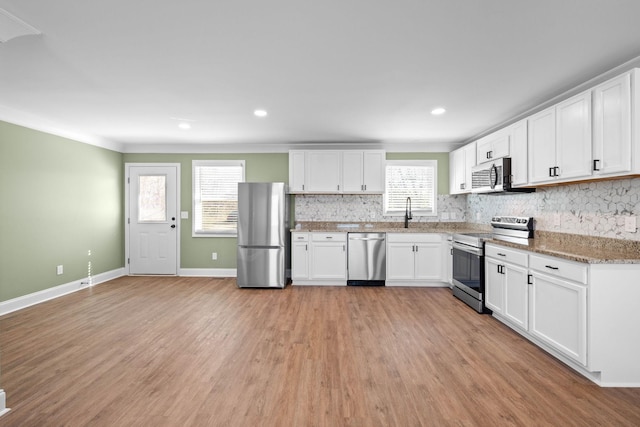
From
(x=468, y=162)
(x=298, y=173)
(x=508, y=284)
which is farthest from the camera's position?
(x=298, y=173)

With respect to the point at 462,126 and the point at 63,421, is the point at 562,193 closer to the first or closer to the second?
the point at 462,126

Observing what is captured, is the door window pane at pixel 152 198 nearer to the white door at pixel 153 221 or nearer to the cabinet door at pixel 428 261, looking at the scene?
the white door at pixel 153 221

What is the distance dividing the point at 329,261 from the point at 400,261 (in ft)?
3.75

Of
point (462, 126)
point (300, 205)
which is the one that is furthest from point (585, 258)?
point (300, 205)

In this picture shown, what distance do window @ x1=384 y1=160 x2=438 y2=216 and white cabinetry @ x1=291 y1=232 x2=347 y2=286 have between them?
1.22 meters

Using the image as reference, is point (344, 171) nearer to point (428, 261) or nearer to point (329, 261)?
point (329, 261)

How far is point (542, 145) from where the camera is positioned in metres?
3.09

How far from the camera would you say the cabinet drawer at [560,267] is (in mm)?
2262

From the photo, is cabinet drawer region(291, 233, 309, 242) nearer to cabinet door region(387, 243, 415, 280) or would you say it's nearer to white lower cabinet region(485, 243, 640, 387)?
cabinet door region(387, 243, 415, 280)

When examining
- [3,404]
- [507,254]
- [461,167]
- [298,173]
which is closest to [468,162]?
[461,167]

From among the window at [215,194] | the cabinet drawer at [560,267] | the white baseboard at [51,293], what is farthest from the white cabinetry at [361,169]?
the white baseboard at [51,293]

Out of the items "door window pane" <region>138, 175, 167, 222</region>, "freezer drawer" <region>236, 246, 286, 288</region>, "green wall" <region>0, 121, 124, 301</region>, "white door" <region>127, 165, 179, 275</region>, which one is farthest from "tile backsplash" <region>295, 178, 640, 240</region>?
"green wall" <region>0, 121, 124, 301</region>

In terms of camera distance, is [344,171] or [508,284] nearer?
[508,284]

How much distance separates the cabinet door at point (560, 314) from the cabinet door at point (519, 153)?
121cm
